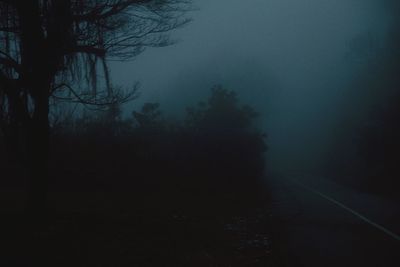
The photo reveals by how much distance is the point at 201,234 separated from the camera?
1269cm

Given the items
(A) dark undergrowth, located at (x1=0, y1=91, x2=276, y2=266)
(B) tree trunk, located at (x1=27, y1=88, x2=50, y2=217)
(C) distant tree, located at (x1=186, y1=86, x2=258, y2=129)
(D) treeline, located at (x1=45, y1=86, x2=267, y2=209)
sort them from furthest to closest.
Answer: (C) distant tree, located at (x1=186, y1=86, x2=258, y2=129)
(D) treeline, located at (x1=45, y1=86, x2=267, y2=209)
(B) tree trunk, located at (x1=27, y1=88, x2=50, y2=217)
(A) dark undergrowth, located at (x1=0, y1=91, x2=276, y2=266)

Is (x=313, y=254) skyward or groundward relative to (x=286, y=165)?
groundward

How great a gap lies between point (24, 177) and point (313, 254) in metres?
25.9

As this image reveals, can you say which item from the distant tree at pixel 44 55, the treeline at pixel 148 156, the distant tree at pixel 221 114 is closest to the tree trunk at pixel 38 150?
the distant tree at pixel 44 55

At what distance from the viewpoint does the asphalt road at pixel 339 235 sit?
9.64 m

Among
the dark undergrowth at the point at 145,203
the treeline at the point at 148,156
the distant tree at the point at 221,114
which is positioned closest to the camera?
the dark undergrowth at the point at 145,203

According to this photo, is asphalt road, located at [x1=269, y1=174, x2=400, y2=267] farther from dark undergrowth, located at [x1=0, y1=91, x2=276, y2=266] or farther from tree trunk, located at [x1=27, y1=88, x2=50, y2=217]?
tree trunk, located at [x1=27, y1=88, x2=50, y2=217]

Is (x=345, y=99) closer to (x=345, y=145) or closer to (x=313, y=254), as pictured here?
(x=345, y=145)

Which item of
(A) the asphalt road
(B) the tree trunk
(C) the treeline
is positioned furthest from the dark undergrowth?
(A) the asphalt road

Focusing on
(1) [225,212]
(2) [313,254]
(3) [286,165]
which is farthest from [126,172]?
(3) [286,165]

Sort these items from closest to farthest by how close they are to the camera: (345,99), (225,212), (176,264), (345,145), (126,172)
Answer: (176,264) < (225,212) < (126,172) < (345,145) < (345,99)

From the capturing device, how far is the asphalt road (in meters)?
9.64

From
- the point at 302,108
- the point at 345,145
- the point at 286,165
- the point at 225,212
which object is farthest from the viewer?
the point at 302,108

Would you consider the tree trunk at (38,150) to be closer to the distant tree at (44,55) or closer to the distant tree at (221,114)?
the distant tree at (44,55)
